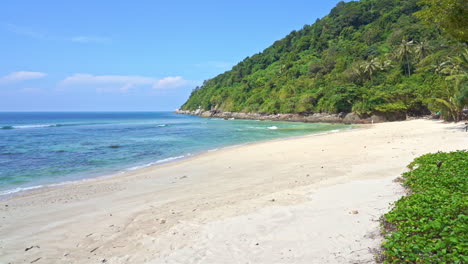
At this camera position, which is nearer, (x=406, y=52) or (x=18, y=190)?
(x=18, y=190)

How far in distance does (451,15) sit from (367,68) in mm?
63433

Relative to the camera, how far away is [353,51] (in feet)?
292

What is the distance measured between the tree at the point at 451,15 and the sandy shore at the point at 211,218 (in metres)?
5.32

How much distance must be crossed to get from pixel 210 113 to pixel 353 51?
2245 inches

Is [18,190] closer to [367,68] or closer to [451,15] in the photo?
[451,15]

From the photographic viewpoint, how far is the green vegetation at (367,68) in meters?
32.0

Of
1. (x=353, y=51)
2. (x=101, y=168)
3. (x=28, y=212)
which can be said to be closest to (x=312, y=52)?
(x=353, y=51)

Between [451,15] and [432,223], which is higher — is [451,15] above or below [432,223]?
above

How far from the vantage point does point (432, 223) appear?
4.41 metres

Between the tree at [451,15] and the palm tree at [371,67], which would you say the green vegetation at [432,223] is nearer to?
the tree at [451,15]

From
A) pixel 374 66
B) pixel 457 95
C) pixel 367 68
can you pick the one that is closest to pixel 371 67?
pixel 374 66

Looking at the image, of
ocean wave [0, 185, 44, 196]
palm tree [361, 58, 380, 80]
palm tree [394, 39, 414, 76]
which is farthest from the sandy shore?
palm tree [394, 39, 414, 76]

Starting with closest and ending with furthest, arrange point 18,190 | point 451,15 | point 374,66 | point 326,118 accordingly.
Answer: point 451,15 < point 18,190 < point 326,118 < point 374,66

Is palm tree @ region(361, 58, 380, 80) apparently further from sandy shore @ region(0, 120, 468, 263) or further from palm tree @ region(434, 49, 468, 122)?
sandy shore @ region(0, 120, 468, 263)
